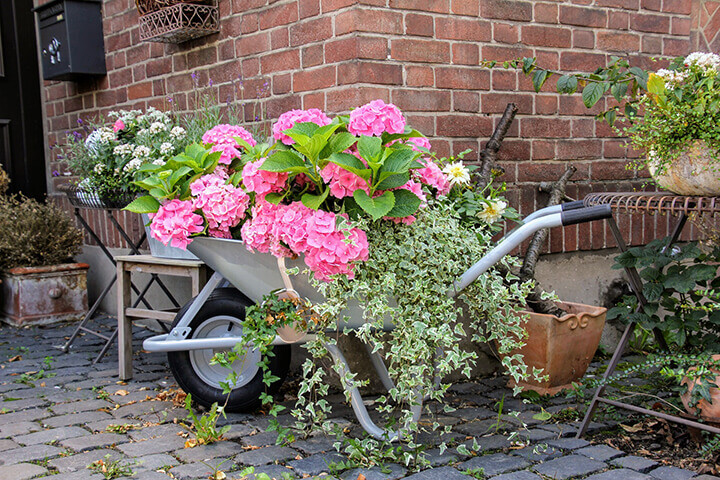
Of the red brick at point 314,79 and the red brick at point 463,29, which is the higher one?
the red brick at point 463,29

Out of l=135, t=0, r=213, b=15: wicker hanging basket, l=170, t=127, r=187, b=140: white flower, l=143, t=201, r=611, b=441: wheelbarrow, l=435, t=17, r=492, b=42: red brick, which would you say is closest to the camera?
l=143, t=201, r=611, b=441: wheelbarrow

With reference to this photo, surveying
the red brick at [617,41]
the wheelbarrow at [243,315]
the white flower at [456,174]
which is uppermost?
the red brick at [617,41]

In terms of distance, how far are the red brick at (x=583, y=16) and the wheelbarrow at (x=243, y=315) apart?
1.34m

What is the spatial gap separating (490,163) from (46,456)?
2.06 meters

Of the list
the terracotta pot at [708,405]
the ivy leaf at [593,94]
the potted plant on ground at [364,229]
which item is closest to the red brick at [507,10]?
the ivy leaf at [593,94]

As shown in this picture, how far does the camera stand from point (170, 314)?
3.28 m

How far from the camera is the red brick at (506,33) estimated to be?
338 centimetres

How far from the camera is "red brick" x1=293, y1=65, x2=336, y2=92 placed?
124 inches

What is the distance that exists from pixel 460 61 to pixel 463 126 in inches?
10.9

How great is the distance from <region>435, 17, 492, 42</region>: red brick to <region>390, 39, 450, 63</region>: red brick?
49 millimetres

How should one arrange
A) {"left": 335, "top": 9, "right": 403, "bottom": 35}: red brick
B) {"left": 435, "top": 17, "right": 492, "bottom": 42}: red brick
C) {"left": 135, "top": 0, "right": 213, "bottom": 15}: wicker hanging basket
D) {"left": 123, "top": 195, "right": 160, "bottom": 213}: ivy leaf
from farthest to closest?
{"left": 135, "top": 0, "right": 213, "bottom": 15}: wicker hanging basket, {"left": 435, "top": 17, "right": 492, "bottom": 42}: red brick, {"left": 335, "top": 9, "right": 403, "bottom": 35}: red brick, {"left": 123, "top": 195, "right": 160, "bottom": 213}: ivy leaf

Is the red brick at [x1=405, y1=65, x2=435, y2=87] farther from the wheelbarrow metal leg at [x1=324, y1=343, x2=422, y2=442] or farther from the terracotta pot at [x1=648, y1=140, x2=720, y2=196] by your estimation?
the wheelbarrow metal leg at [x1=324, y1=343, x2=422, y2=442]

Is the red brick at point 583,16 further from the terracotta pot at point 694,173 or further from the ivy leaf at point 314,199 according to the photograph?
the ivy leaf at point 314,199

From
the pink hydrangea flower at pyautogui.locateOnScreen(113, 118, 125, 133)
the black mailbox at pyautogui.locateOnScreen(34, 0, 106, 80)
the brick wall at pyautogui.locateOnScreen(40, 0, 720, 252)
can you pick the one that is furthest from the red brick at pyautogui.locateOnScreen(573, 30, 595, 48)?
the black mailbox at pyautogui.locateOnScreen(34, 0, 106, 80)
